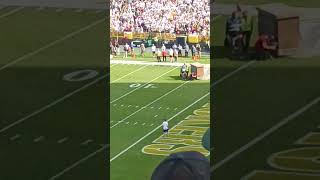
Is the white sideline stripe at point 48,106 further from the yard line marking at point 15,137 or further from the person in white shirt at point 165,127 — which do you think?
the person in white shirt at point 165,127

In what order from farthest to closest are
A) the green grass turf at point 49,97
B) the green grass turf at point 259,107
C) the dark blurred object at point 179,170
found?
the green grass turf at point 49,97, the green grass turf at point 259,107, the dark blurred object at point 179,170

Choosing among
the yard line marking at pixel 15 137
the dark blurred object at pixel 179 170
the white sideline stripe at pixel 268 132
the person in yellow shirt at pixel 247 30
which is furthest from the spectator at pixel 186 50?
the dark blurred object at pixel 179 170

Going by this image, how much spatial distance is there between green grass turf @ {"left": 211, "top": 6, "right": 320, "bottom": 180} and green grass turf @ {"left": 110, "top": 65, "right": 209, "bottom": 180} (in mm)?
813

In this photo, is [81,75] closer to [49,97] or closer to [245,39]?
[49,97]

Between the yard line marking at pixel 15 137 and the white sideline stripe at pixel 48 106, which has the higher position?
the white sideline stripe at pixel 48 106

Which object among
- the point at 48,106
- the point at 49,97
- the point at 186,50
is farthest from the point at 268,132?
the point at 49,97

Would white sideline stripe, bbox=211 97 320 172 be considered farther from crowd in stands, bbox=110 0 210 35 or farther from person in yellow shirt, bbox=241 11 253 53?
crowd in stands, bbox=110 0 210 35

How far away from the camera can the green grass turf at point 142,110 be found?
9078mm

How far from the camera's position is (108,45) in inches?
540

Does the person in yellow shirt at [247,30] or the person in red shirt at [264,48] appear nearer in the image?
the person in red shirt at [264,48]

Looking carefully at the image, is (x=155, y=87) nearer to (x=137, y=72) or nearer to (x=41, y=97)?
(x=137, y=72)

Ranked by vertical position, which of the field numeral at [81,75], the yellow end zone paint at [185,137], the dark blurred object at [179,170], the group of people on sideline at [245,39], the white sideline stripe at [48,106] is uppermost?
the group of people on sideline at [245,39]

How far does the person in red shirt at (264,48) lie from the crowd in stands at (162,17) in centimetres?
148

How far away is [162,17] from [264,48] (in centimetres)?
279
